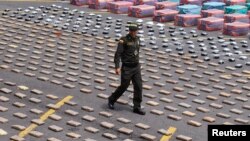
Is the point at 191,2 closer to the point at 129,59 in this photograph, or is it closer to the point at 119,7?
the point at 119,7

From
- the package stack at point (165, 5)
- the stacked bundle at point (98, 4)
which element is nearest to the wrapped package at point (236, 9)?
the package stack at point (165, 5)

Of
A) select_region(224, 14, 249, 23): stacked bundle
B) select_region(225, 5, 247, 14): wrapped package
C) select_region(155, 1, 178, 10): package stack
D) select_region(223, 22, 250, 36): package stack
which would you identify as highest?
select_region(155, 1, 178, 10): package stack

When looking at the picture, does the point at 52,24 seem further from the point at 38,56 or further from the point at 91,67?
the point at 91,67

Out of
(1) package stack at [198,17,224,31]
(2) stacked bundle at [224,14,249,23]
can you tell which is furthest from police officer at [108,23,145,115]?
(2) stacked bundle at [224,14,249,23]

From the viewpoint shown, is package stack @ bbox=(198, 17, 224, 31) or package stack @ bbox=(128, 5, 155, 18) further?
package stack @ bbox=(128, 5, 155, 18)

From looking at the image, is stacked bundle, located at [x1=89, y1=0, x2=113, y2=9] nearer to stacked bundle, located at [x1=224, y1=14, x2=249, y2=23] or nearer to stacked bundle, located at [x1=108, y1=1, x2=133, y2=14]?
stacked bundle, located at [x1=108, y1=1, x2=133, y2=14]

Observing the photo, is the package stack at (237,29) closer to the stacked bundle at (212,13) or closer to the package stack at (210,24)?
the package stack at (210,24)

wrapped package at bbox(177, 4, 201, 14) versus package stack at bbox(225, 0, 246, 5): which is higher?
package stack at bbox(225, 0, 246, 5)

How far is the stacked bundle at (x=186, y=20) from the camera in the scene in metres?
17.4

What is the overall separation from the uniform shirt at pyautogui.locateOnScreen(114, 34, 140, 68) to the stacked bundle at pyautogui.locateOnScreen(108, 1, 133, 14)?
31.2 ft

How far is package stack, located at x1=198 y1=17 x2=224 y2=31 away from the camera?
55.3ft

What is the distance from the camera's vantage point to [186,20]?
17.5 meters

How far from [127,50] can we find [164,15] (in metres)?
8.39

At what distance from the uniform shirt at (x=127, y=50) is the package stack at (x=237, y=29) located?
7119 millimetres
